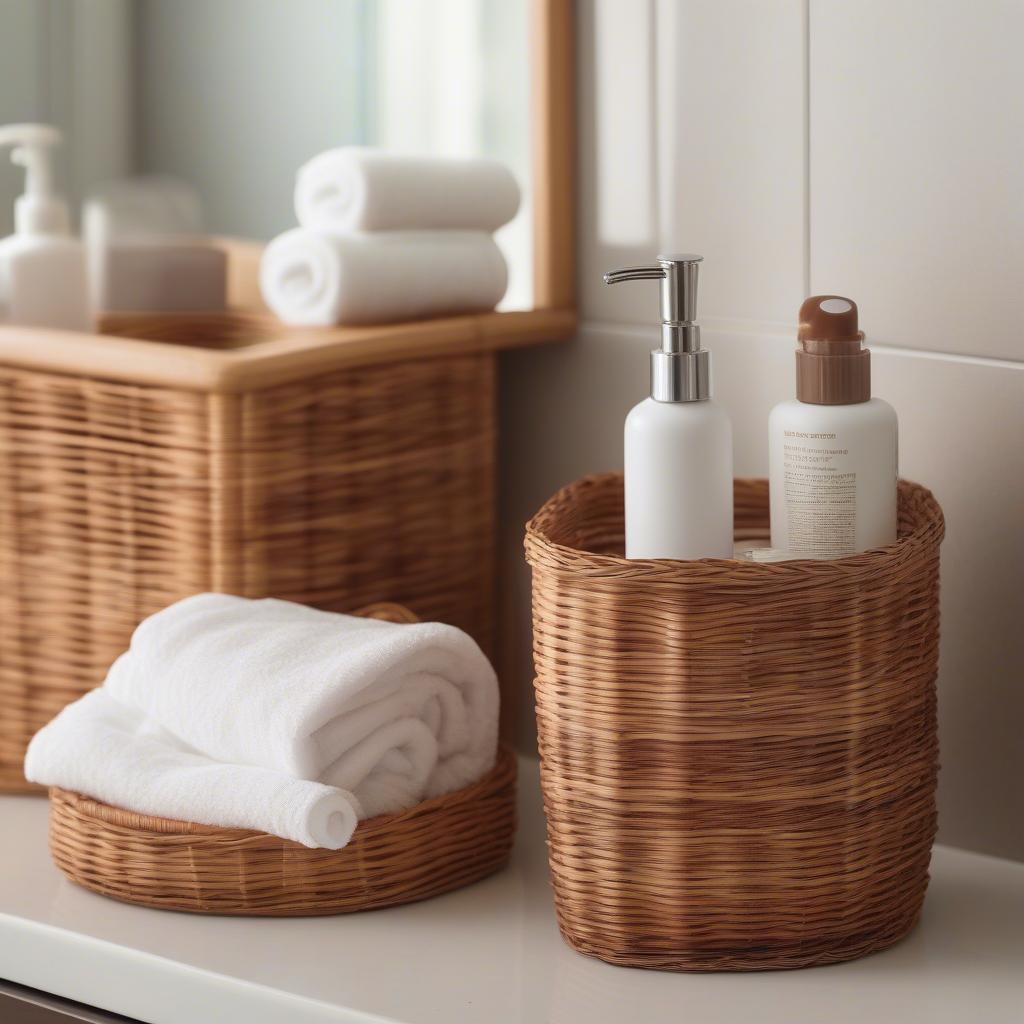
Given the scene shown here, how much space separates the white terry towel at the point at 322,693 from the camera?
2.71ft

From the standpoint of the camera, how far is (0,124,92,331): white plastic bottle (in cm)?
114

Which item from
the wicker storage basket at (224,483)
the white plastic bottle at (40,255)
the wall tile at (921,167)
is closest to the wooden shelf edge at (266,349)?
the wicker storage basket at (224,483)

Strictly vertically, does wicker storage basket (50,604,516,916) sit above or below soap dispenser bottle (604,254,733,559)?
below

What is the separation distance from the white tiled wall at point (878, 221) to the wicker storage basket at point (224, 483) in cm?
15

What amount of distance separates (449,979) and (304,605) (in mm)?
276

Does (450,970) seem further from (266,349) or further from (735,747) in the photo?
(266,349)

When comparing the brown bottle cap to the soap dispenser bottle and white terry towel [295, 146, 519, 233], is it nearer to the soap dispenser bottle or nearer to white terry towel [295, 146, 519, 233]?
the soap dispenser bottle

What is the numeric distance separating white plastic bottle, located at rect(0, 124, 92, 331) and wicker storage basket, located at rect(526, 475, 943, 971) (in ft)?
1.73

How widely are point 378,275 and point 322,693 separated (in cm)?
33

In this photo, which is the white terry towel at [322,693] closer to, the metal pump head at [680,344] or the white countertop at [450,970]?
the white countertop at [450,970]

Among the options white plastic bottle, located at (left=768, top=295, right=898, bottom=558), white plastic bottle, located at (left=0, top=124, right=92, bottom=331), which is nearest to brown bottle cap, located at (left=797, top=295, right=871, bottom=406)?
white plastic bottle, located at (left=768, top=295, right=898, bottom=558)

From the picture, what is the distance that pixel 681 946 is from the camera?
0.78 meters

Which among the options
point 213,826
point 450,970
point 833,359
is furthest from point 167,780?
point 833,359

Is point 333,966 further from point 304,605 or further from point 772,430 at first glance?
point 772,430
